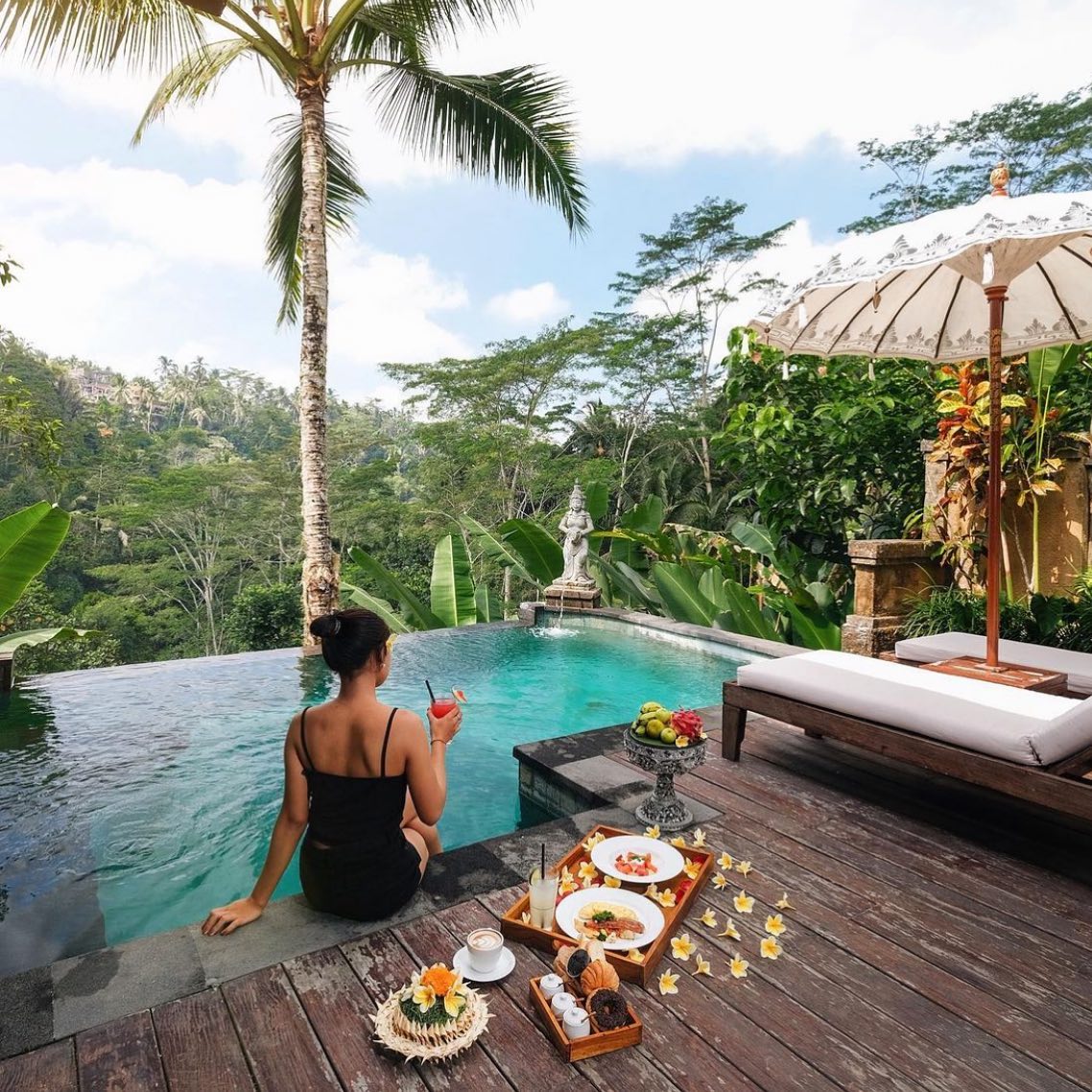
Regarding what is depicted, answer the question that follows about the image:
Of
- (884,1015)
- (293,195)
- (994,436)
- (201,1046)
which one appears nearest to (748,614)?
(994,436)

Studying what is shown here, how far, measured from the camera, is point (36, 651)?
12.1 meters

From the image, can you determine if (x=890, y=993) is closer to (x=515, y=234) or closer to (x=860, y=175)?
(x=860, y=175)

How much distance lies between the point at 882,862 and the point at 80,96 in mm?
20641

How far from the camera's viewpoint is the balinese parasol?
246 centimetres

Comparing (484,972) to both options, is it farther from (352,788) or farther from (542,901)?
(352,788)

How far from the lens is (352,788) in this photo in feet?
6.03

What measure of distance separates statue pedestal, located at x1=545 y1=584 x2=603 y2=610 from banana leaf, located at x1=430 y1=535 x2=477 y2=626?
3.10 feet

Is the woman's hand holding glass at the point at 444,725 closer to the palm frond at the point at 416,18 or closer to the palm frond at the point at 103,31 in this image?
the palm frond at the point at 103,31

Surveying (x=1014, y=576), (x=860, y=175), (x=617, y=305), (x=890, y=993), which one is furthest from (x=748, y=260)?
(x=890, y=993)

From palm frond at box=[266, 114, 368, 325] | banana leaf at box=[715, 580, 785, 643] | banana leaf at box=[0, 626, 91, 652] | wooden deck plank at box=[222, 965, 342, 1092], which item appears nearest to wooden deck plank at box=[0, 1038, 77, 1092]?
wooden deck plank at box=[222, 965, 342, 1092]

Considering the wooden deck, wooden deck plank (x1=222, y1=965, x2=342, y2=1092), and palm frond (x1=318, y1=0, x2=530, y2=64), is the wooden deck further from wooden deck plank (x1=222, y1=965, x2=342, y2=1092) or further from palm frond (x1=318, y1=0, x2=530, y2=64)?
palm frond (x1=318, y1=0, x2=530, y2=64)

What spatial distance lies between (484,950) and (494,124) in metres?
8.34

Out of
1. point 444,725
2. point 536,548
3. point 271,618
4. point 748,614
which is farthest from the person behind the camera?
point 271,618

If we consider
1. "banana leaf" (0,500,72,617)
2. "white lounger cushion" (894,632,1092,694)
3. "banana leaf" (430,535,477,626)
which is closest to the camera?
"white lounger cushion" (894,632,1092,694)
